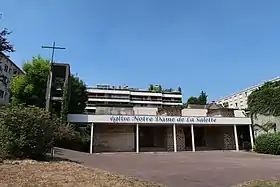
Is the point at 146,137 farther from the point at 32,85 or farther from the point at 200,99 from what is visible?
the point at 200,99

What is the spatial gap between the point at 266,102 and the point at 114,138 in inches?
574

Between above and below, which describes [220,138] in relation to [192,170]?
above

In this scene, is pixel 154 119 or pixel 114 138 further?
pixel 114 138

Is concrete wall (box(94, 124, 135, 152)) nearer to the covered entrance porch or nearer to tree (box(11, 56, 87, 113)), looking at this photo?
the covered entrance porch

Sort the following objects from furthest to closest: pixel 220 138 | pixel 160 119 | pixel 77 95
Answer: pixel 77 95
pixel 220 138
pixel 160 119

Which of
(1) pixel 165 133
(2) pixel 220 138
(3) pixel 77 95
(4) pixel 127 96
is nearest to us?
(1) pixel 165 133

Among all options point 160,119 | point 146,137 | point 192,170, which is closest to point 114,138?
point 146,137

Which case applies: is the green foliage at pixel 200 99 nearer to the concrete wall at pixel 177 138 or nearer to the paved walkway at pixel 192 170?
the concrete wall at pixel 177 138

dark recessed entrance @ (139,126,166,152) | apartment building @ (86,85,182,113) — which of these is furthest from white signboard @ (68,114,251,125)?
apartment building @ (86,85,182,113)

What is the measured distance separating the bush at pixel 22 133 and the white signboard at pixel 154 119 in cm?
1414

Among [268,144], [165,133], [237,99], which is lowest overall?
[268,144]

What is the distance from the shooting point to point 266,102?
26812 mm

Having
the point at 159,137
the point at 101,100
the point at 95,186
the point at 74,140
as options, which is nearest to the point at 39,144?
the point at 95,186

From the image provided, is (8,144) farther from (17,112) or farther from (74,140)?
(74,140)
